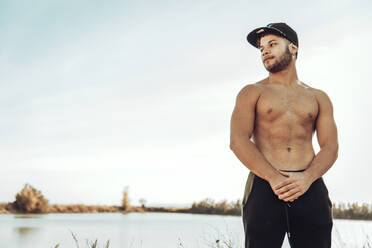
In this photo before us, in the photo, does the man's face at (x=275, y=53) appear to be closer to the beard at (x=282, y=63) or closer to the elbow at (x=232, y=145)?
the beard at (x=282, y=63)

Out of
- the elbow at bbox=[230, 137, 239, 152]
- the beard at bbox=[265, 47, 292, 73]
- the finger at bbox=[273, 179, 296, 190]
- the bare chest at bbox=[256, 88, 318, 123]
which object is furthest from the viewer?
the beard at bbox=[265, 47, 292, 73]

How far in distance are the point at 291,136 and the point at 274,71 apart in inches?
20.5

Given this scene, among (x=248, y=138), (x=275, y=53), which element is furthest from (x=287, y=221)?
(x=275, y=53)

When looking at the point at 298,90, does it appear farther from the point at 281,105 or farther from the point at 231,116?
the point at 231,116

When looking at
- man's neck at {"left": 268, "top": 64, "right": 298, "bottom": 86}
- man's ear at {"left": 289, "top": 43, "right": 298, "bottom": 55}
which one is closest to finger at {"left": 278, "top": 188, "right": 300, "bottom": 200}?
man's neck at {"left": 268, "top": 64, "right": 298, "bottom": 86}

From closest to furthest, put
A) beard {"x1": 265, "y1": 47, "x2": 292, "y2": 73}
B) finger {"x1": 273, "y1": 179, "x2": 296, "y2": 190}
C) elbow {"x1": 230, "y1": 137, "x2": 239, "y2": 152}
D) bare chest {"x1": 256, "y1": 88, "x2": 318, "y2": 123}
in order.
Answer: finger {"x1": 273, "y1": 179, "x2": 296, "y2": 190} → elbow {"x1": 230, "y1": 137, "x2": 239, "y2": 152} → bare chest {"x1": 256, "y1": 88, "x2": 318, "y2": 123} → beard {"x1": 265, "y1": 47, "x2": 292, "y2": 73}

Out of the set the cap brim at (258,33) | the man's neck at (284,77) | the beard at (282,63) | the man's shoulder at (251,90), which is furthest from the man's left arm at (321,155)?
the cap brim at (258,33)

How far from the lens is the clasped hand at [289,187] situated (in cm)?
272

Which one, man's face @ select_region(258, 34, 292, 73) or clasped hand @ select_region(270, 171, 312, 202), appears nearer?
clasped hand @ select_region(270, 171, 312, 202)

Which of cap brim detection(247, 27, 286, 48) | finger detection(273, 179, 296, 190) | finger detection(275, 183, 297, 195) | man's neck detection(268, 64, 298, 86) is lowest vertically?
finger detection(275, 183, 297, 195)

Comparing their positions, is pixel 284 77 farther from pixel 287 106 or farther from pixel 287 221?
pixel 287 221

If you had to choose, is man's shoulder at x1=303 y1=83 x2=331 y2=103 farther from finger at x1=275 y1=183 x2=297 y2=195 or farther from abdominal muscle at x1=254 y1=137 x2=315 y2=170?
finger at x1=275 y1=183 x2=297 y2=195

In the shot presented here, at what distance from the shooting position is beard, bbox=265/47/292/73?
3.12m

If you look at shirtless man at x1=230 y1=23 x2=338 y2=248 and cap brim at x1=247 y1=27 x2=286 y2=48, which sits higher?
cap brim at x1=247 y1=27 x2=286 y2=48
